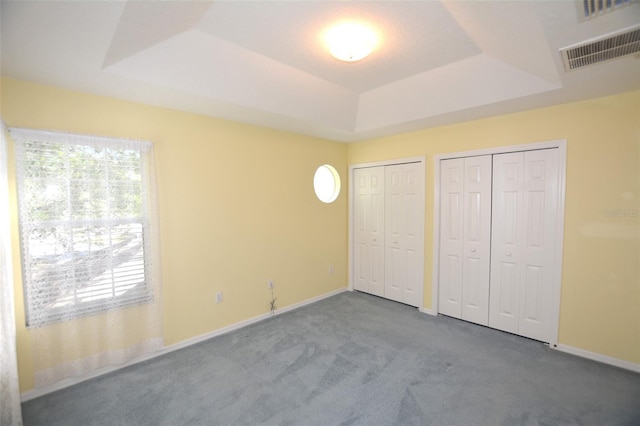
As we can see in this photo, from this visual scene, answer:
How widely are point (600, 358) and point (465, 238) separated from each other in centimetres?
153

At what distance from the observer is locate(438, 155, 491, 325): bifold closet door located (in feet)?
10.4

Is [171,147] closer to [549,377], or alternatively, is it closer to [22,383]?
[22,383]

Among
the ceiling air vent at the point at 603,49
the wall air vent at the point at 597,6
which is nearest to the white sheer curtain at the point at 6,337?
the wall air vent at the point at 597,6

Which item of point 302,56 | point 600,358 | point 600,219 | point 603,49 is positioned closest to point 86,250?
point 302,56

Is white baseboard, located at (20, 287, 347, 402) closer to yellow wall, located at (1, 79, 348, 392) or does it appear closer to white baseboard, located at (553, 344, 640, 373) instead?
yellow wall, located at (1, 79, 348, 392)

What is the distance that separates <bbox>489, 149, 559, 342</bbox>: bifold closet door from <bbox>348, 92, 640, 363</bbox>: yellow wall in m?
0.13

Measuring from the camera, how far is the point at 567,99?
2512 millimetres

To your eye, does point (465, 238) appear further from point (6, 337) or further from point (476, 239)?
point (6, 337)

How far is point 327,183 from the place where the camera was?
4543mm

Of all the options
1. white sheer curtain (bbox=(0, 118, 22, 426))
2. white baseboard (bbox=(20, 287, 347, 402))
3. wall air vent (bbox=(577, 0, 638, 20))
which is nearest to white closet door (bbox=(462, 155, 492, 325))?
wall air vent (bbox=(577, 0, 638, 20))

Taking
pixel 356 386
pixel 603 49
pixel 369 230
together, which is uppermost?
pixel 603 49

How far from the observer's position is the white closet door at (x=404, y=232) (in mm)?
3684

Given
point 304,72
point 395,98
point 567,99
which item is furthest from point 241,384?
point 567,99

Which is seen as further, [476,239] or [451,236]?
[451,236]
